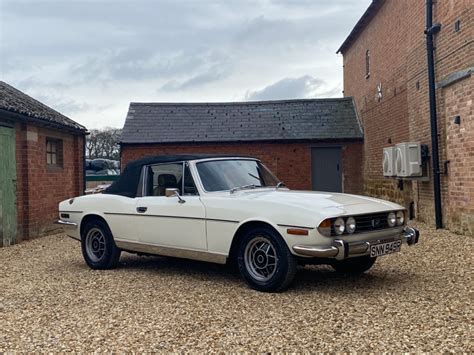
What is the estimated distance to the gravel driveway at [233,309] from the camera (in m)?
3.60

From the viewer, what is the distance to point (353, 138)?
655 inches

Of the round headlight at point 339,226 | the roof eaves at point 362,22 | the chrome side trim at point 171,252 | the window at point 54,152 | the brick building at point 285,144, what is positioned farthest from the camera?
the brick building at point 285,144

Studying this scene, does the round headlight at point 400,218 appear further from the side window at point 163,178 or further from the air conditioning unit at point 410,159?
the air conditioning unit at point 410,159

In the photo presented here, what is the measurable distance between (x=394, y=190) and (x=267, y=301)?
896 centimetres

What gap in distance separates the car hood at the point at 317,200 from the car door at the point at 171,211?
56cm

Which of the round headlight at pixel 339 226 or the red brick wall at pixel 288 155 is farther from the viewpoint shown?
the red brick wall at pixel 288 155

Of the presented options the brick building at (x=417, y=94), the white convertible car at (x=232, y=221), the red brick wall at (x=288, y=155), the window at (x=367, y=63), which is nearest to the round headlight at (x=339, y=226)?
the white convertible car at (x=232, y=221)

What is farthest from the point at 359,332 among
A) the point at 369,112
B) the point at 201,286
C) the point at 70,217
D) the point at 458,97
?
the point at 369,112

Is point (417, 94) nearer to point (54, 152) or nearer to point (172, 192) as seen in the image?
point (172, 192)

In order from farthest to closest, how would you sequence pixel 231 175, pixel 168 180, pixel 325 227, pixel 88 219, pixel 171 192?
1. pixel 88 219
2. pixel 168 180
3. pixel 231 175
4. pixel 171 192
5. pixel 325 227

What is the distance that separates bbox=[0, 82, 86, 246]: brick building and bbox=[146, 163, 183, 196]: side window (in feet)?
14.8

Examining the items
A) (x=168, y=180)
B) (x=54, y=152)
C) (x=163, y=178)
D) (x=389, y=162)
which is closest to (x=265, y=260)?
(x=168, y=180)

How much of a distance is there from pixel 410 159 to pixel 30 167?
8.21 m

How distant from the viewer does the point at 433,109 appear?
9500 millimetres
